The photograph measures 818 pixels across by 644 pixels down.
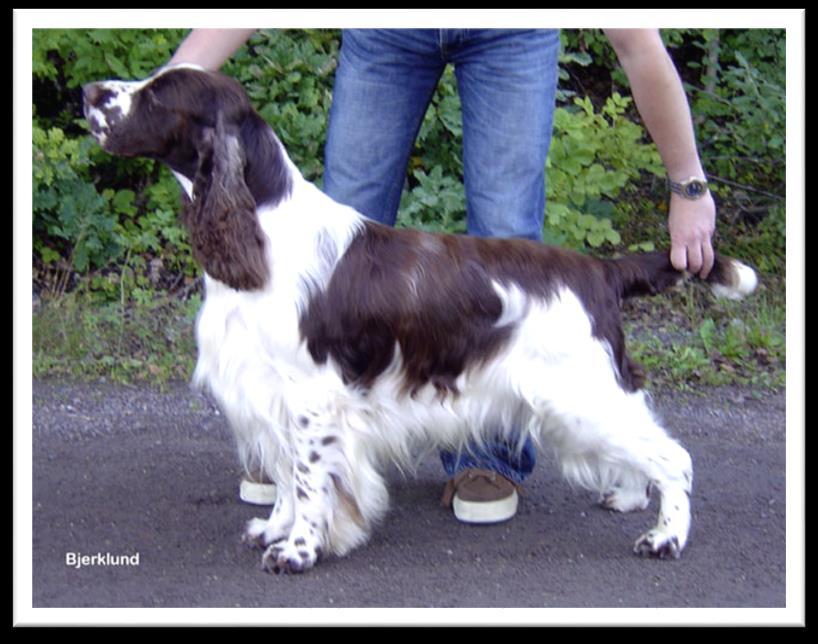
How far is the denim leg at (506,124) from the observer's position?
4.21 meters

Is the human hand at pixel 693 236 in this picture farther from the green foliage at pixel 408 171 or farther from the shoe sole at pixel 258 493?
the green foliage at pixel 408 171

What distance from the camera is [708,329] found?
633 cm

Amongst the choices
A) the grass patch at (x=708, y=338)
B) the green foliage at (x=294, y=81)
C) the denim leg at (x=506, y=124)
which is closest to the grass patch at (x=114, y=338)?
the green foliage at (x=294, y=81)

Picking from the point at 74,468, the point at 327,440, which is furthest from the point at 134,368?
the point at 327,440

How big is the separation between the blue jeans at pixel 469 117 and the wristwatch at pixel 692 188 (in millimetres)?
494

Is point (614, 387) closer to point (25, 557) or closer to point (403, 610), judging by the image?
point (403, 610)

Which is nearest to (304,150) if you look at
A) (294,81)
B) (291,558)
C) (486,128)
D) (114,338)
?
(294,81)

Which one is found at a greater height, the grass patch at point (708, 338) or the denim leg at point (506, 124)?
the denim leg at point (506, 124)

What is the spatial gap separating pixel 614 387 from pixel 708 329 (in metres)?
2.42

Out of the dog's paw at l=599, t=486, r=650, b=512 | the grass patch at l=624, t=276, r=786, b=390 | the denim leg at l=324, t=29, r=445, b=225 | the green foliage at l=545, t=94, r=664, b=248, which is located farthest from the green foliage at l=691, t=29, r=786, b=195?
the dog's paw at l=599, t=486, r=650, b=512

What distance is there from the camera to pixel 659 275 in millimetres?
4191

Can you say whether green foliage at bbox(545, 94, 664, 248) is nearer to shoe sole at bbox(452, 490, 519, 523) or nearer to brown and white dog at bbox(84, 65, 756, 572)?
shoe sole at bbox(452, 490, 519, 523)

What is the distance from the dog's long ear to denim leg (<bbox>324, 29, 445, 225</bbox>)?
64cm

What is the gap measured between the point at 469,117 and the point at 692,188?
31.3 inches
